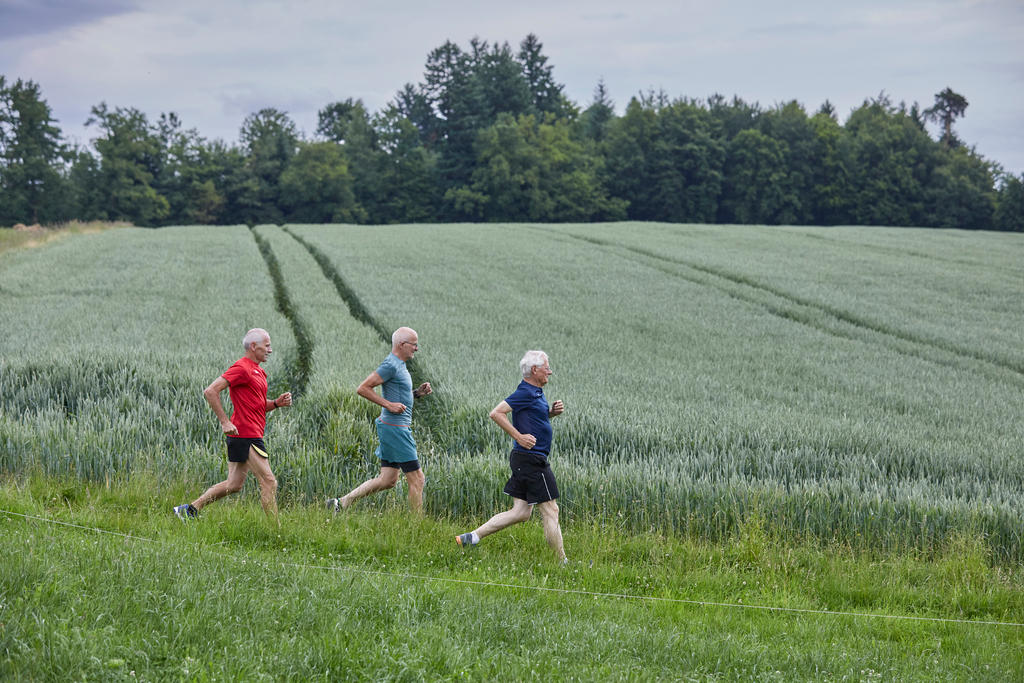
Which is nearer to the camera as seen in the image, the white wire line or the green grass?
the white wire line

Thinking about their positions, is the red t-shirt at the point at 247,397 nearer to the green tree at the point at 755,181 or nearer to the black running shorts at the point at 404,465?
the black running shorts at the point at 404,465

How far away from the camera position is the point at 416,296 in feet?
74.9

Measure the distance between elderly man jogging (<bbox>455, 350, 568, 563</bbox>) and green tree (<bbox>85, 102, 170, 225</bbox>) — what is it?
74.5 metres

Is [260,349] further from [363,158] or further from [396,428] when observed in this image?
[363,158]

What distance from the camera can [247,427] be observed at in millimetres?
6988

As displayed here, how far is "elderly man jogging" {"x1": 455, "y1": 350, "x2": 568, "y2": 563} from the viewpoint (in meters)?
6.61

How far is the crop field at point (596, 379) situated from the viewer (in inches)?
321

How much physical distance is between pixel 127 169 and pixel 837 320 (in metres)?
69.3

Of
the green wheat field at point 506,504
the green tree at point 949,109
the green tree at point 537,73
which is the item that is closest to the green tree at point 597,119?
the green tree at point 537,73

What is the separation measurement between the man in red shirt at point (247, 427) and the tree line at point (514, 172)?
6997cm

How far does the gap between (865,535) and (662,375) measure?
268 inches

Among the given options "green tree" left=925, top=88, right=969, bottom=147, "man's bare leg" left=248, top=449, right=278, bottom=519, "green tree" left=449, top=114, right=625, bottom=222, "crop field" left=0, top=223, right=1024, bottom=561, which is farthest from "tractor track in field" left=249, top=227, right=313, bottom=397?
"green tree" left=925, top=88, right=969, bottom=147

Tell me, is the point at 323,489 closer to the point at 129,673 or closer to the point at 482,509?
the point at 482,509

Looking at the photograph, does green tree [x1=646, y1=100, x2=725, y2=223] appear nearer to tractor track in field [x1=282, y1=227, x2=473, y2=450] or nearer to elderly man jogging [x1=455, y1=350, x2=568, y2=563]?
tractor track in field [x1=282, y1=227, x2=473, y2=450]
